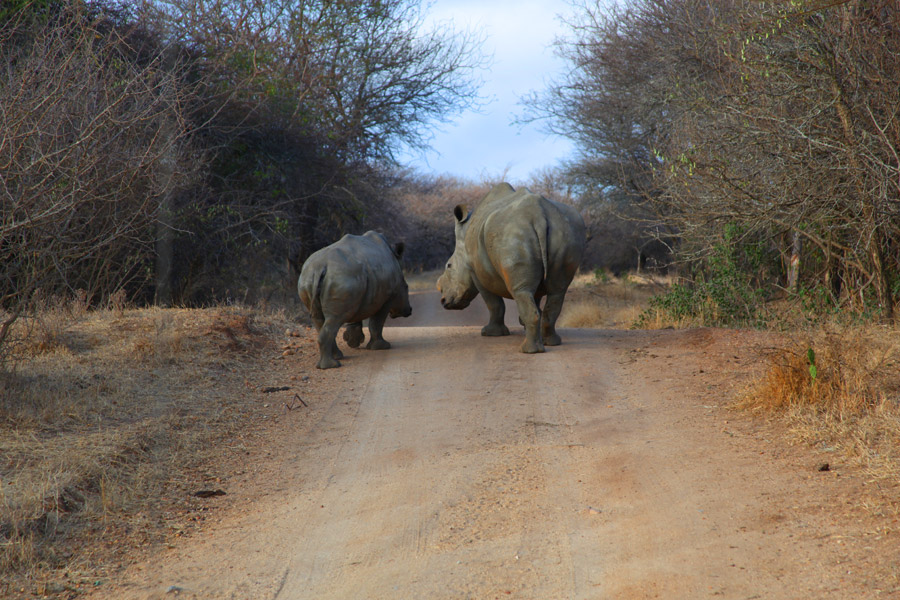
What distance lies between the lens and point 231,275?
1766 centimetres

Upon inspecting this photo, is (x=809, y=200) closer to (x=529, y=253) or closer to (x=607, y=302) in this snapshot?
(x=529, y=253)

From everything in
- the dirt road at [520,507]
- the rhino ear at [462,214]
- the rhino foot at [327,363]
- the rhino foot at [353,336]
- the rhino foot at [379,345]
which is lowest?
the dirt road at [520,507]

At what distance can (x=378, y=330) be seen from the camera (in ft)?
32.0

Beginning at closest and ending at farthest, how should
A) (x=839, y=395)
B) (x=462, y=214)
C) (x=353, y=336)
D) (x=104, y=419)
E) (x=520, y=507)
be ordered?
(x=520, y=507) → (x=839, y=395) → (x=104, y=419) → (x=353, y=336) → (x=462, y=214)

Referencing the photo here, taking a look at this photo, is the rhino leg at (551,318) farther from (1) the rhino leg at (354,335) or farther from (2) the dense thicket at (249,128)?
(2) the dense thicket at (249,128)

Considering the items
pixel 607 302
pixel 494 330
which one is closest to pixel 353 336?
pixel 494 330

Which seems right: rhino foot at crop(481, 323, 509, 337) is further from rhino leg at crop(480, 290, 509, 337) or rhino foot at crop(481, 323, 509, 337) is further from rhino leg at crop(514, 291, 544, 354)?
rhino leg at crop(514, 291, 544, 354)

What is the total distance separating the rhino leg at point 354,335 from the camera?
9.79 meters

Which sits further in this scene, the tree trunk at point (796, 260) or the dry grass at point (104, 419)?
the tree trunk at point (796, 260)

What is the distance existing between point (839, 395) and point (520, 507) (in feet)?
9.04

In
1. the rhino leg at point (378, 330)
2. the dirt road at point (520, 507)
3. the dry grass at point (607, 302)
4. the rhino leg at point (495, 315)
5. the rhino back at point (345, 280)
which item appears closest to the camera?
the dirt road at point (520, 507)

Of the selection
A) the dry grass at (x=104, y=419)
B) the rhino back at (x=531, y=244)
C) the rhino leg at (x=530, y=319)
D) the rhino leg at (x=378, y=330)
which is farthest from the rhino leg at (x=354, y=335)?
the rhino leg at (x=530, y=319)

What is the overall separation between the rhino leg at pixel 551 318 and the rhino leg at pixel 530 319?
1.38ft

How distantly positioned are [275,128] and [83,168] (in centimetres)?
1235
